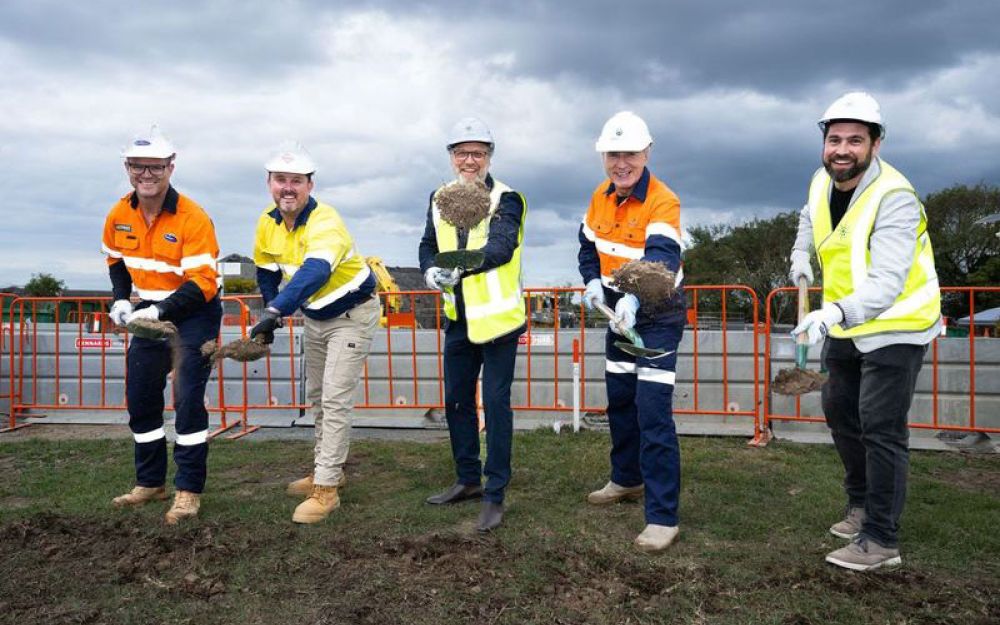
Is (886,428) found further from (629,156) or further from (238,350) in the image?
(238,350)

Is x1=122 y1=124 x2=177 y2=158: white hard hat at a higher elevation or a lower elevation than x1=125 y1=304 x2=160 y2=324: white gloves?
higher

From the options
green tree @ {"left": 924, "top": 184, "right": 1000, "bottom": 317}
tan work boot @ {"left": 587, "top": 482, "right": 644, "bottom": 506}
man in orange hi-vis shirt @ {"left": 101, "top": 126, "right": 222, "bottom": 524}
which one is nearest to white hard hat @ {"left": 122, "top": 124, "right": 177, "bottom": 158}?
man in orange hi-vis shirt @ {"left": 101, "top": 126, "right": 222, "bottom": 524}

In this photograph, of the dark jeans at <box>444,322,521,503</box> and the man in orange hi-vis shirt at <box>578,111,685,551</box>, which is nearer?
the man in orange hi-vis shirt at <box>578,111,685,551</box>

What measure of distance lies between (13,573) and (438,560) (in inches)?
79.4

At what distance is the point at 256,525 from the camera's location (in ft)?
14.4

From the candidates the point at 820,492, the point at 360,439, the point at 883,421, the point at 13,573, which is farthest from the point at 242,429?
the point at 883,421

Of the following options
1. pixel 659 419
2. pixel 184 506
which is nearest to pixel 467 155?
pixel 659 419

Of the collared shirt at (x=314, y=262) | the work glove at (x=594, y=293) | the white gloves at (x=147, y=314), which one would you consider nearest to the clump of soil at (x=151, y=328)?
the white gloves at (x=147, y=314)

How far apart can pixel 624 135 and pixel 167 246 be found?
2.75 meters

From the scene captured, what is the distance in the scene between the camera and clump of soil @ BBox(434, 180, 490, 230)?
4.30 m

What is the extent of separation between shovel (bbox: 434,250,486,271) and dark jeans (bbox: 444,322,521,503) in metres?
0.42

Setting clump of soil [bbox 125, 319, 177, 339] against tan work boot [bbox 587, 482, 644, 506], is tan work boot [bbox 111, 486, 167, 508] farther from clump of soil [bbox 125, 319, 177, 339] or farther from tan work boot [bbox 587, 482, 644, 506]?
tan work boot [bbox 587, 482, 644, 506]

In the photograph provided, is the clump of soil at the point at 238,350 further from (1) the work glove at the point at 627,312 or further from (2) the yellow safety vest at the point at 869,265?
(2) the yellow safety vest at the point at 869,265

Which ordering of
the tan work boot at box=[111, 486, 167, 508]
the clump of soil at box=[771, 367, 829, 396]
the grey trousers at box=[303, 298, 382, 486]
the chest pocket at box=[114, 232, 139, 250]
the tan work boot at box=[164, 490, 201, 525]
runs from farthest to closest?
1. the tan work boot at box=[111, 486, 167, 508]
2. the chest pocket at box=[114, 232, 139, 250]
3. the grey trousers at box=[303, 298, 382, 486]
4. the tan work boot at box=[164, 490, 201, 525]
5. the clump of soil at box=[771, 367, 829, 396]
